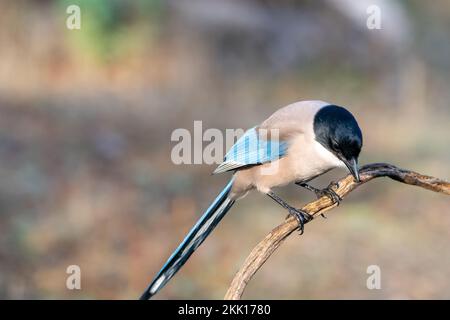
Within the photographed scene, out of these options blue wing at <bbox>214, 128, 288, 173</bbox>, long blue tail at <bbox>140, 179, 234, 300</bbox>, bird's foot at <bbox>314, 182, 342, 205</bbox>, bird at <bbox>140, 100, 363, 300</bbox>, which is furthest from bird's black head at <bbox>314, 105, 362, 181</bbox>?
long blue tail at <bbox>140, 179, 234, 300</bbox>

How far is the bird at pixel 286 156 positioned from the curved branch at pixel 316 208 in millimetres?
74

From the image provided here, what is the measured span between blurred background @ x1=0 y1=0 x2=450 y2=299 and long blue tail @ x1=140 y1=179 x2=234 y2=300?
187cm

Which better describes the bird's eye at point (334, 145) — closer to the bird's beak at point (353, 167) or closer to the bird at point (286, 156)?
the bird at point (286, 156)

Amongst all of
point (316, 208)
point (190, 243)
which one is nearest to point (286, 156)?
point (316, 208)

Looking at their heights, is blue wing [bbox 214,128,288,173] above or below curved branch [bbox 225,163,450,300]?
above

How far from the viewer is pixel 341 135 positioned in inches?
127

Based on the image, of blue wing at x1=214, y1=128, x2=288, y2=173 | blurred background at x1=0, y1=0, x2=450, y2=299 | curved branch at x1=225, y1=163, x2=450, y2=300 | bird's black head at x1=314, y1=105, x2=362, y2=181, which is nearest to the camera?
curved branch at x1=225, y1=163, x2=450, y2=300

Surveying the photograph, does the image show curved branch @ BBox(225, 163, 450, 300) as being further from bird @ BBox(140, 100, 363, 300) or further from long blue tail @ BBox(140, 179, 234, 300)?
long blue tail @ BBox(140, 179, 234, 300)

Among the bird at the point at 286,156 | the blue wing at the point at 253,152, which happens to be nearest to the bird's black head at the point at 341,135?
the bird at the point at 286,156

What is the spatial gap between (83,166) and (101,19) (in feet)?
5.85

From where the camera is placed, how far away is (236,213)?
641cm

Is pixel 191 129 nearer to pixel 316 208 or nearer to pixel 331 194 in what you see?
pixel 331 194

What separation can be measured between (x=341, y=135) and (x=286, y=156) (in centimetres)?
40

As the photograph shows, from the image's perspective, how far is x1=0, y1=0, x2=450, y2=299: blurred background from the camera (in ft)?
A: 18.7
